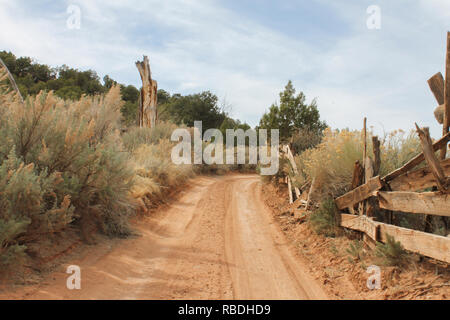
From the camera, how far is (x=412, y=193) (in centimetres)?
525

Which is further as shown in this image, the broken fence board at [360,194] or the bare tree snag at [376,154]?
the bare tree snag at [376,154]

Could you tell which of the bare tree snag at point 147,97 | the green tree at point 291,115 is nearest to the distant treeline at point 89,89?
the bare tree snag at point 147,97

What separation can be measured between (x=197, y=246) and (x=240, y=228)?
6.52ft

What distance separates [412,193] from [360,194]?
1.36 meters

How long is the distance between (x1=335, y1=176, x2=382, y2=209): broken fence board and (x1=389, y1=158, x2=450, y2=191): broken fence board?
25 centimetres

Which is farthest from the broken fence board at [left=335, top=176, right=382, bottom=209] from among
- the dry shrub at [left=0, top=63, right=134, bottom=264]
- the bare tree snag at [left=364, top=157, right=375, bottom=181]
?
the dry shrub at [left=0, top=63, right=134, bottom=264]

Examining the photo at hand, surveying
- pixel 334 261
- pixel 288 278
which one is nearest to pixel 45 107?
pixel 288 278

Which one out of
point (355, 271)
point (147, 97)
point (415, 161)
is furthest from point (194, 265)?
point (147, 97)

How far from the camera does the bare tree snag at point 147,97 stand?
1945 cm

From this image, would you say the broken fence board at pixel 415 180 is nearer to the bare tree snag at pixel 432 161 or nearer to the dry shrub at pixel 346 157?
the bare tree snag at pixel 432 161

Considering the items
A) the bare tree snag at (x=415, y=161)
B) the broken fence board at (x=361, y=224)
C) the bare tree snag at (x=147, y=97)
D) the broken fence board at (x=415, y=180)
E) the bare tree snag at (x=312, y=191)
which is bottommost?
the broken fence board at (x=361, y=224)

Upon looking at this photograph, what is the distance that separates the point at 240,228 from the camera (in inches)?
359

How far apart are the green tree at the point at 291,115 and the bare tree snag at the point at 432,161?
1667cm

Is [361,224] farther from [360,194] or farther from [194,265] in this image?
[194,265]
